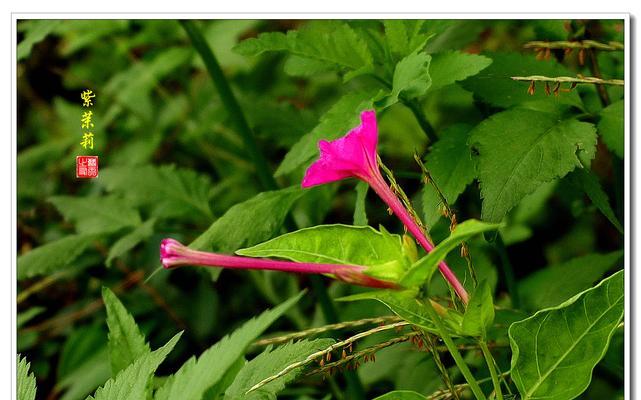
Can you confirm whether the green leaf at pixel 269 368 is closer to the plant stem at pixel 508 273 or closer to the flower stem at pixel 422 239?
the flower stem at pixel 422 239

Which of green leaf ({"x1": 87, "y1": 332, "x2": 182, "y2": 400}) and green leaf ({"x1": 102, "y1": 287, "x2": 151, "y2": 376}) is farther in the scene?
green leaf ({"x1": 102, "y1": 287, "x2": 151, "y2": 376})

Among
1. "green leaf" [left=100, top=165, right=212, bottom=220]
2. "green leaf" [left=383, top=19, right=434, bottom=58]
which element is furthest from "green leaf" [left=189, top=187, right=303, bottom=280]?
"green leaf" [left=100, top=165, right=212, bottom=220]

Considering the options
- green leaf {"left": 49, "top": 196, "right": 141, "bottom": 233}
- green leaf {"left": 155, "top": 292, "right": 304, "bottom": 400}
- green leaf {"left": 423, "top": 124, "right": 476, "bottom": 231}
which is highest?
green leaf {"left": 423, "top": 124, "right": 476, "bottom": 231}

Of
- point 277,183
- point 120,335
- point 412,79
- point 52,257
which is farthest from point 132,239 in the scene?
point 412,79

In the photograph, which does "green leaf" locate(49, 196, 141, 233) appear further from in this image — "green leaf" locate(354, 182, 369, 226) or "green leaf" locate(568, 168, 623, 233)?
"green leaf" locate(568, 168, 623, 233)

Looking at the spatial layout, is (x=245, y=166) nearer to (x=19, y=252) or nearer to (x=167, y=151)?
(x=167, y=151)

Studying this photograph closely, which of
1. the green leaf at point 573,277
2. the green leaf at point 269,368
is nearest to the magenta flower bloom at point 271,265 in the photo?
the green leaf at point 269,368
